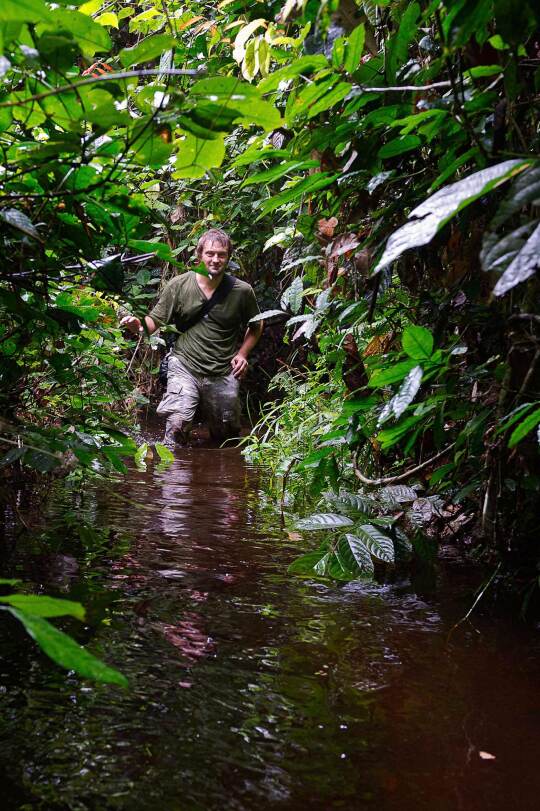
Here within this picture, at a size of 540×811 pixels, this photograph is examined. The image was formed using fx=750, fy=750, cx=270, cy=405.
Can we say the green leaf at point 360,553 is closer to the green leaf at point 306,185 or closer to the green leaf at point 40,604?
the green leaf at point 306,185

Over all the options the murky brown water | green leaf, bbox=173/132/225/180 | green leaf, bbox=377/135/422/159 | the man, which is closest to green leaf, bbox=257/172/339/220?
green leaf, bbox=377/135/422/159

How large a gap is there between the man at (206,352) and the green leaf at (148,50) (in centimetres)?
506

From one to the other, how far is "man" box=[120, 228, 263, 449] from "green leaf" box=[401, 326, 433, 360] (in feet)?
15.9

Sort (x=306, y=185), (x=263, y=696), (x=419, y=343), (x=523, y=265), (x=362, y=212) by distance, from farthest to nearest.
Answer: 1. (x=362, y=212)
2. (x=306, y=185)
3. (x=419, y=343)
4. (x=263, y=696)
5. (x=523, y=265)

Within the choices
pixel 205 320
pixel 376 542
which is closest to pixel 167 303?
pixel 205 320

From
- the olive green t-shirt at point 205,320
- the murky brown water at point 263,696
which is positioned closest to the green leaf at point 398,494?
the murky brown water at point 263,696

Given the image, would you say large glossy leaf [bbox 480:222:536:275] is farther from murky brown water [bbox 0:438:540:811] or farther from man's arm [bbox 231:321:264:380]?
man's arm [bbox 231:321:264:380]

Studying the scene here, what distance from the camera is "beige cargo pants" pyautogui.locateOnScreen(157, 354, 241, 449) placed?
6.52 metres

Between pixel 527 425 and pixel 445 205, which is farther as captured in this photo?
pixel 527 425

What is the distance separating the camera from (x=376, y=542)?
1760 mm

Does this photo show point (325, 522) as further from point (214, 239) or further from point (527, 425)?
point (214, 239)

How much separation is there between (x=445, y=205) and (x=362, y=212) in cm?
133

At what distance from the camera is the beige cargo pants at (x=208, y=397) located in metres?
6.52

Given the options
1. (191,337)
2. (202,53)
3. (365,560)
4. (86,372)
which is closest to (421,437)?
(365,560)
